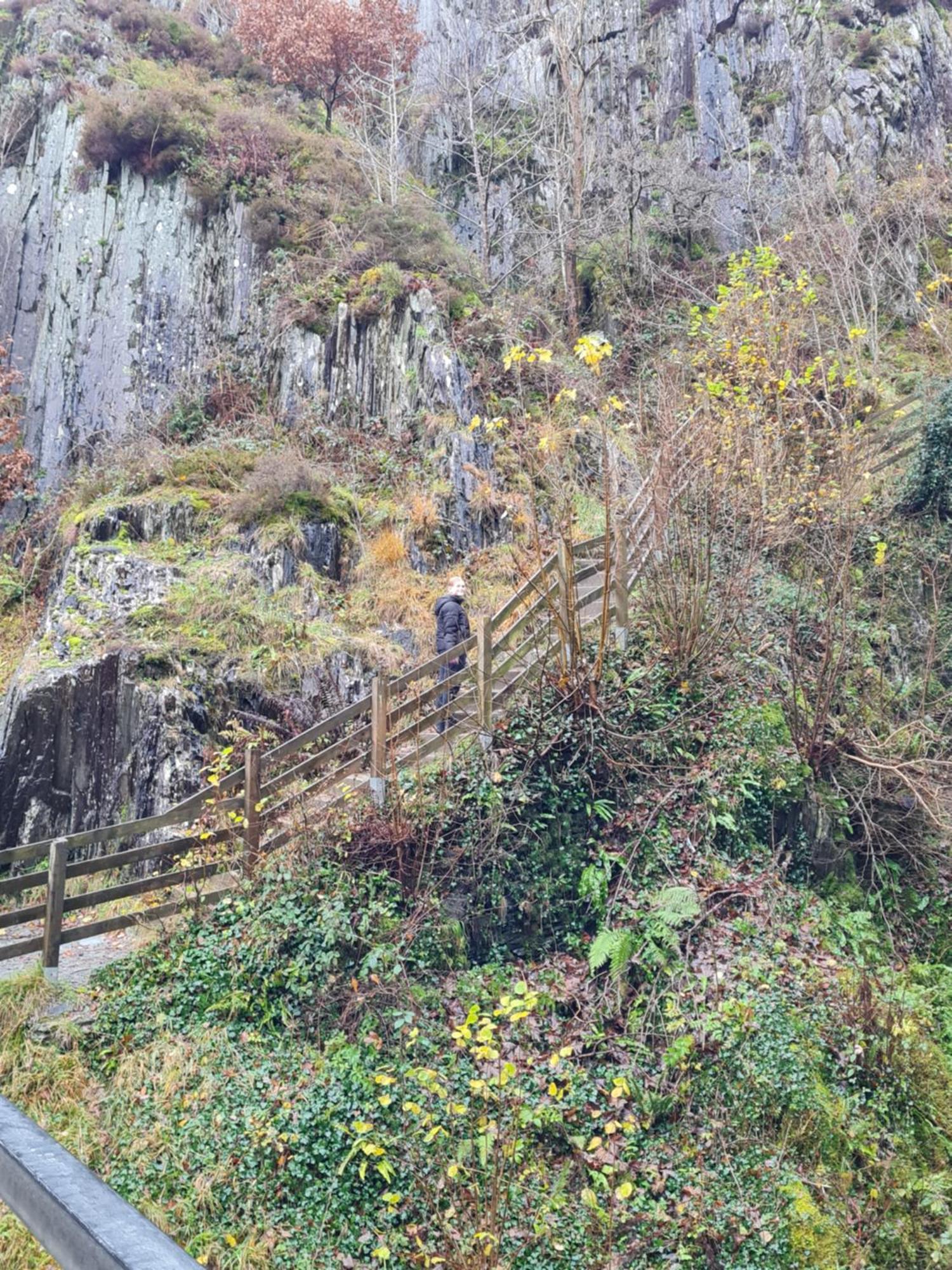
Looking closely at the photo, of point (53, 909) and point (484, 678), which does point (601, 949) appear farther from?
point (53, 909)

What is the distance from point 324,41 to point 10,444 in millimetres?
14433

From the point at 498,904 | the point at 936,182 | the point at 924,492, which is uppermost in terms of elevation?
the point at 936,182

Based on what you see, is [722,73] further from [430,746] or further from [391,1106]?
[391,1106]

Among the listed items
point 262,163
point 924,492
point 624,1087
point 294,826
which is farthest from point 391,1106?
point 262,163

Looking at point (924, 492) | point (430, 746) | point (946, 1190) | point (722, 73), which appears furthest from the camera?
point (722, 73)

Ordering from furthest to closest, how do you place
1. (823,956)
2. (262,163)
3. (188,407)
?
(262,163) → (188,407) → (823,956)

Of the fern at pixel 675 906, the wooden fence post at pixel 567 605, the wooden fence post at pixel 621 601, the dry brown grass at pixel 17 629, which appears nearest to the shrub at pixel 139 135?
the dry brown grass at pixel 17 629

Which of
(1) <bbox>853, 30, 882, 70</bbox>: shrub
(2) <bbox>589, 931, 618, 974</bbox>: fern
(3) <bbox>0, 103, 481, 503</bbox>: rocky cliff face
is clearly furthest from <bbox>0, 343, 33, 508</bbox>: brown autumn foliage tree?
(1) <bbox>853, 30, 882, 70</bbox>: shrub

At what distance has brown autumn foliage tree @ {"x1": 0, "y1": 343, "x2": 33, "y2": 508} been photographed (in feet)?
55.7

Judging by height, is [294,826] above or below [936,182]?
below

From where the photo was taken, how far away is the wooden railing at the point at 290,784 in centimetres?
738

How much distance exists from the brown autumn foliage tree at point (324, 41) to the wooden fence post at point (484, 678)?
2081 centimetres

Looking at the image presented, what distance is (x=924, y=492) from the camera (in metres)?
11.8

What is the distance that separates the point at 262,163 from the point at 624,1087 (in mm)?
20744
